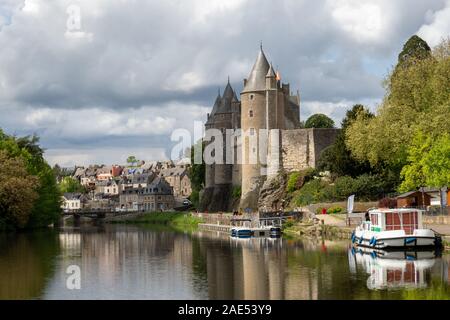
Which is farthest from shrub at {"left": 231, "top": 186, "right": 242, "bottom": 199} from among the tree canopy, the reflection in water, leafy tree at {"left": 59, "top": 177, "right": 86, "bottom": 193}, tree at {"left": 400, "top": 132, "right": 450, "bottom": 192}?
leafy tree at {"left": 59, "top": 177, "right": 86, "bottom": 193}

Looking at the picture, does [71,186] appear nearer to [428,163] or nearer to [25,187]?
[25,187]

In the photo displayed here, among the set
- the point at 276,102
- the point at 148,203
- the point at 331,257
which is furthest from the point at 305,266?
the point at 148,203

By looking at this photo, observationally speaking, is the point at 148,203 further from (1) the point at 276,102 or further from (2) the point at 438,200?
(2) the point at 438,200

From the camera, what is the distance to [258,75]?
58.0 metres

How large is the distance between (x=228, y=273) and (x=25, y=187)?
30.0 meters

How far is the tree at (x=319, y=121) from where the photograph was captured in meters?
77.7

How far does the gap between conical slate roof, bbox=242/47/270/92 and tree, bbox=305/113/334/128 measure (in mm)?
20318

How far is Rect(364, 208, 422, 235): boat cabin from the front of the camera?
29469mm

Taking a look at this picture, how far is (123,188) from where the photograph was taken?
409 ft

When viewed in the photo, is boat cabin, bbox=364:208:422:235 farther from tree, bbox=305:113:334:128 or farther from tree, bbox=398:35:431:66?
tree, bbox=305:113:334:128

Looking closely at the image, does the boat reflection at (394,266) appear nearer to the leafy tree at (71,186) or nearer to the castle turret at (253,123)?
the castle turret at (253,123)

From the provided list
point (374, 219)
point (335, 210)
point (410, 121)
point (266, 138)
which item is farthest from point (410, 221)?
point (266, 138)
